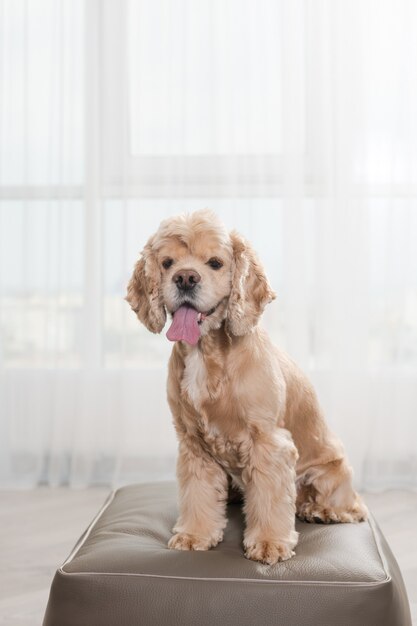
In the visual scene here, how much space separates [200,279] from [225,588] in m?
0.79

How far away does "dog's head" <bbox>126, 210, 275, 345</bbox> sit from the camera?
6.77ft

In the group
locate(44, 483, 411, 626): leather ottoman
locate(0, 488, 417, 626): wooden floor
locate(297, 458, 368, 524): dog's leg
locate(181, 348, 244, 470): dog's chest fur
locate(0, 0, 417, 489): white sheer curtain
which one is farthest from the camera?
locate(0, 0, 417, 489): white sheer curtain

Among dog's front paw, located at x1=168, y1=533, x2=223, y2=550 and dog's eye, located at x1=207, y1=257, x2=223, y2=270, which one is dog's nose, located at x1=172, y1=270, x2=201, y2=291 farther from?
dog's front paw, located at x1=168, y1=533, x2=223, y2=550

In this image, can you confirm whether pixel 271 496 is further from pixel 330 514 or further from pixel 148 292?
pixel 148 292

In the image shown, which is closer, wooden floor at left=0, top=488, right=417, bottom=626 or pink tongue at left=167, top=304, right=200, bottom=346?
pink tongue at left=167, top=304, right=200, bottom=346

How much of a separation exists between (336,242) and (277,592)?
253cm

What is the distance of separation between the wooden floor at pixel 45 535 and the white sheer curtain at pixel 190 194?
9.2 inches

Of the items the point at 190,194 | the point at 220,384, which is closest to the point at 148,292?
the point at 220,384

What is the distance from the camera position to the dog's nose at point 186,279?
2.02 meters

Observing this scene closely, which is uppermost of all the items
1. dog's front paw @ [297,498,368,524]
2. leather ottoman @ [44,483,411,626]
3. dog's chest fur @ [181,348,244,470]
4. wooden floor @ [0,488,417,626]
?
dog's chest fur @ [181,348,244,470]

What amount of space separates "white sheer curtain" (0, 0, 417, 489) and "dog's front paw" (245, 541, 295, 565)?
2.17 m

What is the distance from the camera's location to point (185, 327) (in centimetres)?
206

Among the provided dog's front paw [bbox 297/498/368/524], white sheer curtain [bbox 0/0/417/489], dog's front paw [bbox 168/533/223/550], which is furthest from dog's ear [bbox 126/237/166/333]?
white sheer curtain [bbox 0/0/417/489]

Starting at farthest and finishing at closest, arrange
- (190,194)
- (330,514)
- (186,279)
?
(190,194), (330,514), (186,279)
